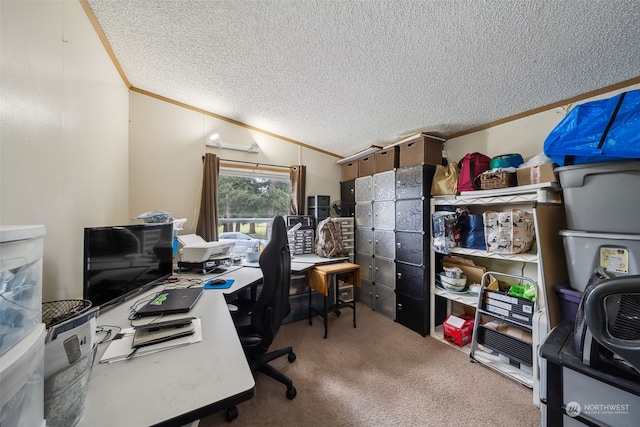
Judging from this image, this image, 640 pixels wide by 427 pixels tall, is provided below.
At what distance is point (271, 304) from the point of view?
147 centimetres

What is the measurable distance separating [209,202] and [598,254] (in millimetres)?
3261

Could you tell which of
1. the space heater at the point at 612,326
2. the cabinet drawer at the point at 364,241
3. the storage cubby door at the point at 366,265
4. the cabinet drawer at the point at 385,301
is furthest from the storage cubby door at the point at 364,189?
the space heater at the point at 612,326

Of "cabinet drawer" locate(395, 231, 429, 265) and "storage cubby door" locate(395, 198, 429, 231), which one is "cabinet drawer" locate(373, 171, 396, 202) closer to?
"storage cubby door" locate(395, 198, 429, 231)

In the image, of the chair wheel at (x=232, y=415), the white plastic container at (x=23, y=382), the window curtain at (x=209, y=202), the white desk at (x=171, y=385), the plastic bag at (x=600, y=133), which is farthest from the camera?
the window curtain at (x=209, y=202)

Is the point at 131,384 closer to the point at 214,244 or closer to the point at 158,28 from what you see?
the point at 214,244

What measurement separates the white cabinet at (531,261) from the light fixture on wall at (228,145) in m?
2.30

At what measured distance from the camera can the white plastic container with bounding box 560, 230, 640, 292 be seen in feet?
3.95

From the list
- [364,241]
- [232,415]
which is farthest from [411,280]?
[232,415]

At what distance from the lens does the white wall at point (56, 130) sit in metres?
0.84

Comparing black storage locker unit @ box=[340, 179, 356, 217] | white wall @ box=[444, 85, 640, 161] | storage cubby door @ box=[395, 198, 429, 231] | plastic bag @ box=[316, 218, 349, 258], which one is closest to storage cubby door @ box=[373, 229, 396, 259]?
storage cubby door @ box=[395, 198, 429, 231]

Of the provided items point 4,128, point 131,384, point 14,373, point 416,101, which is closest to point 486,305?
point 416,101

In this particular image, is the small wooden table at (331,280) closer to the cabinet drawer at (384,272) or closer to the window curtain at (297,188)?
the cabinet drawer at (384,272)

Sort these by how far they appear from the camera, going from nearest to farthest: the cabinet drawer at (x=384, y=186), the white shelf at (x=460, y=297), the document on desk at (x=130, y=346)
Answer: the document on desk at (x=130, y=346) → the white shelf at (x=460, y=297) → the cabinet drawer at (x=384, y=186)

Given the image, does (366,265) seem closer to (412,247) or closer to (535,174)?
(412,247)
